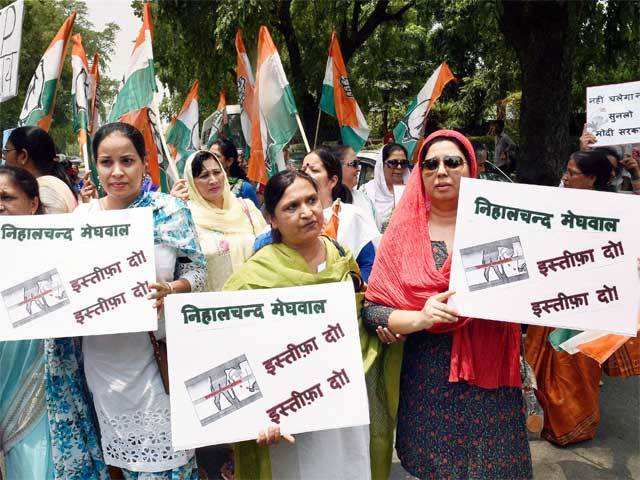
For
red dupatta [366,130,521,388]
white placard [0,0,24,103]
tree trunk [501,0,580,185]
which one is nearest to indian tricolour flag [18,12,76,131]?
white placard [0,0,24,103]

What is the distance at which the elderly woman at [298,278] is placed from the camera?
2014 mm

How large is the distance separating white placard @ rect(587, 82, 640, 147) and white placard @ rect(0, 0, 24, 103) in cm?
437

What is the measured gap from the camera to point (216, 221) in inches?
126

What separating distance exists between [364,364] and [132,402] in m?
0.87

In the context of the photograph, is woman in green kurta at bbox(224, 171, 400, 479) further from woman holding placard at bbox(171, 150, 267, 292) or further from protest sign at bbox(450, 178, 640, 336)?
woman holding placard at bbox(171, 150, 267, 292)

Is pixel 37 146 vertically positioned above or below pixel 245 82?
below

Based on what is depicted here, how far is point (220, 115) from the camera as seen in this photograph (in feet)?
26.0

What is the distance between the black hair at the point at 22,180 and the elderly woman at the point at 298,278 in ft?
3.04

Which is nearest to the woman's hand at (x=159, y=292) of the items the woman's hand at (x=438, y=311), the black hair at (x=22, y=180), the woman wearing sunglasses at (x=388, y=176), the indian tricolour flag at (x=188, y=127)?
the black hair at (x=22, y=180)

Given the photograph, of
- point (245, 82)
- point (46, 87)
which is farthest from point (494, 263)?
point (245, 82)

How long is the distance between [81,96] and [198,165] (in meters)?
1.90

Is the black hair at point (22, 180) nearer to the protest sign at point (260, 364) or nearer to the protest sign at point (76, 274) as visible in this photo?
the protest sign at point (76, 274)

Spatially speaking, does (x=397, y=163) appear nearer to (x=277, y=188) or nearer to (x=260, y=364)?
(x=277, y=188)

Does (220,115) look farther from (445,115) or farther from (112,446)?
(445,115)
